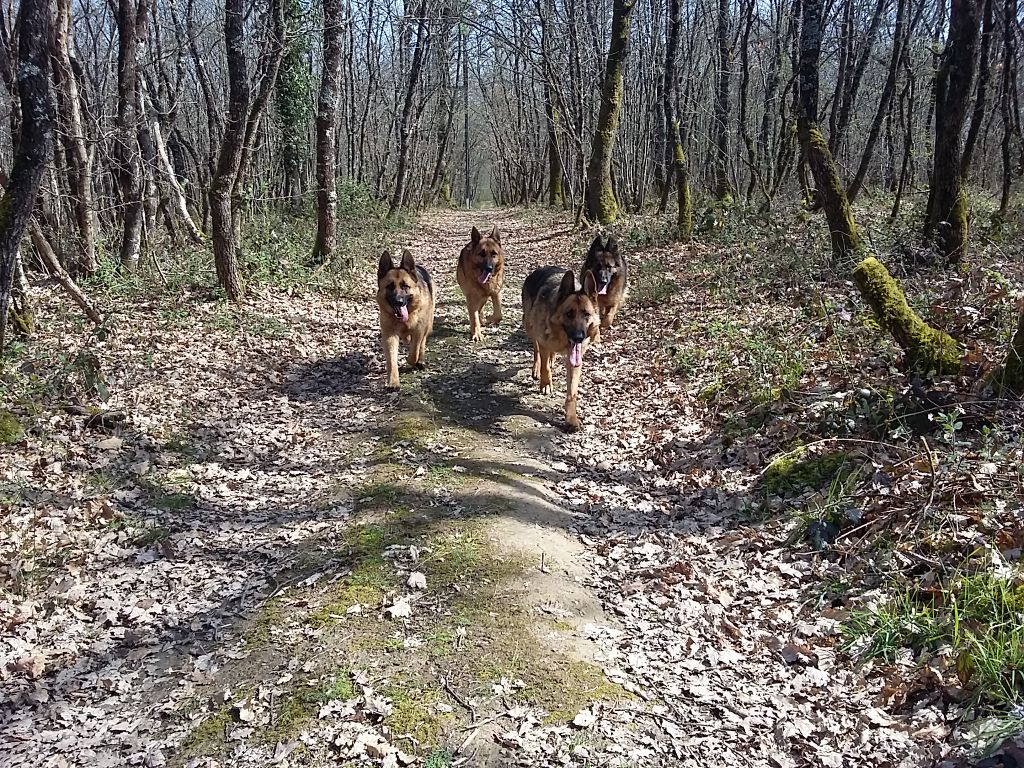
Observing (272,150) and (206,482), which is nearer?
(206,482)

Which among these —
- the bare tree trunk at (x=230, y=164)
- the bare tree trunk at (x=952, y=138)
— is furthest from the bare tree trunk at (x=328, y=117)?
the bare tree trunk at (x=952, y=138)

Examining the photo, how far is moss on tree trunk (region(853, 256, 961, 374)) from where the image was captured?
5.77 metres

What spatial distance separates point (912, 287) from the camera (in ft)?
25.9

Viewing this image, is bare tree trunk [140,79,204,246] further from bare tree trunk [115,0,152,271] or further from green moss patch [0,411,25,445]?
green moss patch [0,411,25,445]

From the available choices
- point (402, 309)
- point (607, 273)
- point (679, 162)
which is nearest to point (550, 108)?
point (679, 162)

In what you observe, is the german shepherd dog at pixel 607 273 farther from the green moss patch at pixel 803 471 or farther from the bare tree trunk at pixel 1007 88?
the bare tree trunk at pixel 1007 88

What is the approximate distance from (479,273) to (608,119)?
10.1 m

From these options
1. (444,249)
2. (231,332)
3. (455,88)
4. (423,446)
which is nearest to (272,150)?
(444,249)

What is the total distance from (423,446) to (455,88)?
33.8 metres

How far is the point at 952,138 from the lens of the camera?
8594 millimetres

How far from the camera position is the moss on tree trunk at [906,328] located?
577 cm

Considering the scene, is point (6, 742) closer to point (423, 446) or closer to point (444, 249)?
point (423, 446)

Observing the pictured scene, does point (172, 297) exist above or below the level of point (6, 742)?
above

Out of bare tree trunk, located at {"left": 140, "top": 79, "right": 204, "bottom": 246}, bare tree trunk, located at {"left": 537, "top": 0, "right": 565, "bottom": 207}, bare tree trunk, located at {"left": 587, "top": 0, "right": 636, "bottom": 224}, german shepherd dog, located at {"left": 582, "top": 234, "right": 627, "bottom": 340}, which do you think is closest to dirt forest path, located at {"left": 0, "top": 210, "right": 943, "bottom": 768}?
german shepherd dog, located at {"left": 582, "top": 234, "right": 627, "bottom": 340}
